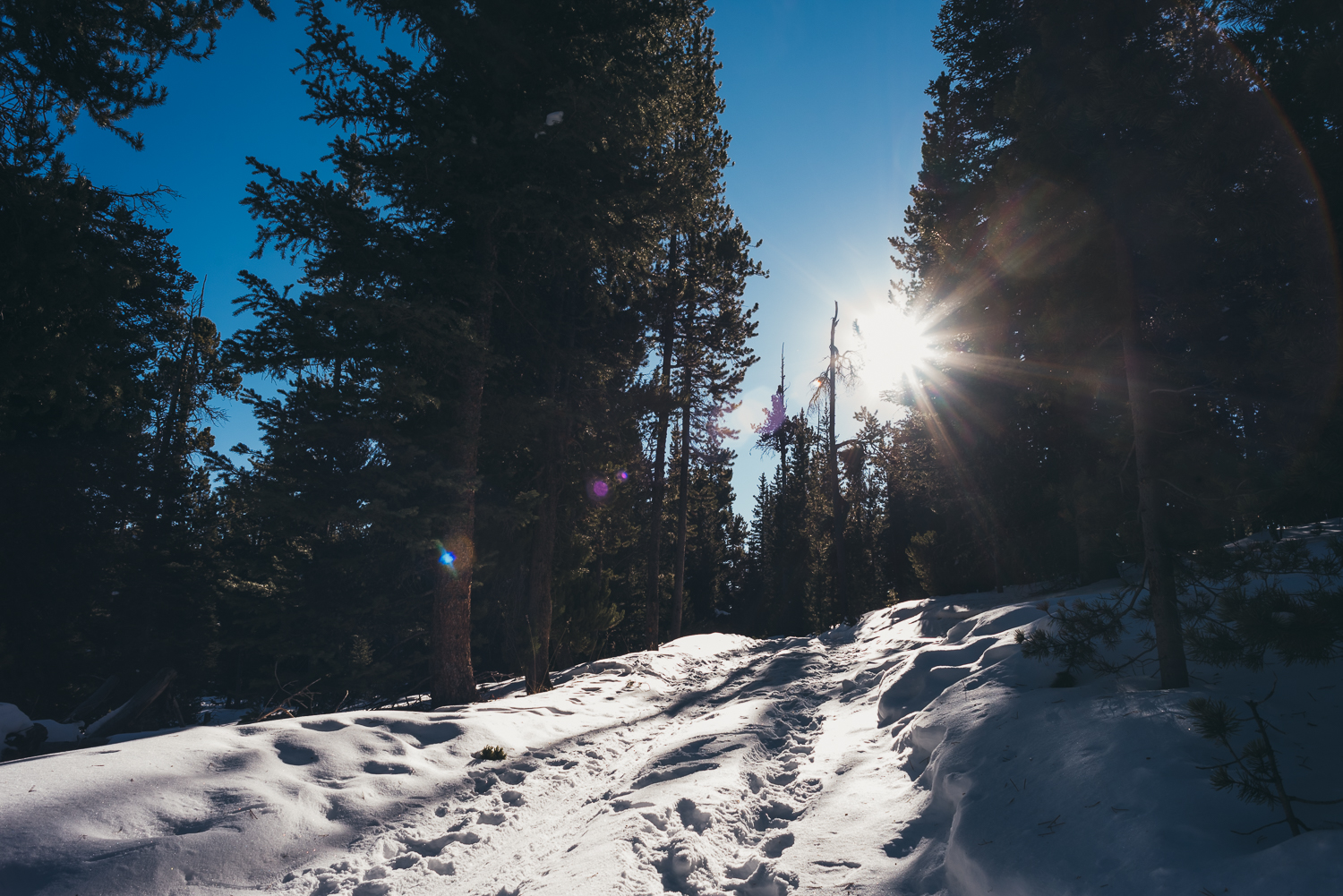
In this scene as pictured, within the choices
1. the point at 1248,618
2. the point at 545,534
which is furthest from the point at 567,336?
the point at 1248,618

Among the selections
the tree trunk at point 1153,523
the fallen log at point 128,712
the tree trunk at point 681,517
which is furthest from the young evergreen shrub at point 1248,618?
the tree trunk at point 681,517

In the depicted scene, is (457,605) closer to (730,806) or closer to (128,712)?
(128,712)

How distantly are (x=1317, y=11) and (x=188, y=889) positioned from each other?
9596mm

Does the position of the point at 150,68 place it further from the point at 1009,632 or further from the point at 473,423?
the point at 1009,632

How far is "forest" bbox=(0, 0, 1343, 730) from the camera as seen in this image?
Result: 15.0 feet

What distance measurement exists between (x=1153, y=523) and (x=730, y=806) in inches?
164

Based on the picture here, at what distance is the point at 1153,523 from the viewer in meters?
4.64

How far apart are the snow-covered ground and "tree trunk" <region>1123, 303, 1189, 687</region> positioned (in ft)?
0.95

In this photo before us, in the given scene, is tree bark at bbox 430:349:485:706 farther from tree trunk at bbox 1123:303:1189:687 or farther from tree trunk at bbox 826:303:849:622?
tree trunk at bbox 826:303:849:622

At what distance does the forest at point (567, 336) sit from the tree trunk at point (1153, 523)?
0.09ft

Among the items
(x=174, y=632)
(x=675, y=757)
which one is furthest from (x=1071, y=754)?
(x=174, y=632)

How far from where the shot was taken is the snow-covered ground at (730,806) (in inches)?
114

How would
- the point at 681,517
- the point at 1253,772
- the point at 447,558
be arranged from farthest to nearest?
the point at 681,517, the point at 447,558, the point at 1253,772

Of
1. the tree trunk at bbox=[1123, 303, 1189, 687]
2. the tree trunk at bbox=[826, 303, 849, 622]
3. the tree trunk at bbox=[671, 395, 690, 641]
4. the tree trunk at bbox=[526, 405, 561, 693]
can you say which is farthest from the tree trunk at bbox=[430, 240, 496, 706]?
the tree trunk at bbox=[826, 303, 849, 622]
